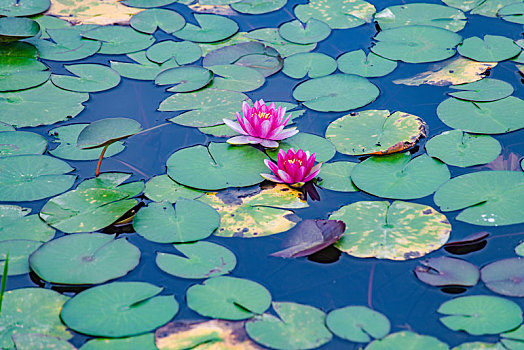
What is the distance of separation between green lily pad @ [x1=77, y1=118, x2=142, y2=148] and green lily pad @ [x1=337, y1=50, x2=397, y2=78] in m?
1.72

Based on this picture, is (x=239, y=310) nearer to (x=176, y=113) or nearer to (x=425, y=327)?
(x=425, y=327)

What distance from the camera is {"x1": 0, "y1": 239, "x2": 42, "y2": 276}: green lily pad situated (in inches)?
106

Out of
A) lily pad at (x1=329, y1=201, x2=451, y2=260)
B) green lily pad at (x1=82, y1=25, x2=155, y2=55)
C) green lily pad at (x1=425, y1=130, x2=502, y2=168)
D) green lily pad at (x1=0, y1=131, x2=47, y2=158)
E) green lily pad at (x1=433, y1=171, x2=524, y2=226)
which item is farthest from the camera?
green lily pad at (x1=82, y1=25, x2=155, y2=55)

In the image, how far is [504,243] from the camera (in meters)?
2.82

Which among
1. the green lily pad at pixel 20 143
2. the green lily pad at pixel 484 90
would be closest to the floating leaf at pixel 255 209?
the green lily pad at pixel 20 143

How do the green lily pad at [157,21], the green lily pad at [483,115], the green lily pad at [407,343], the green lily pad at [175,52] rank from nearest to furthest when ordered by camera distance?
the green lily pad at [407,343] < the green lily pad at [483,115] < the green lily pad at [175,52] < the green lily pad at [157,21]

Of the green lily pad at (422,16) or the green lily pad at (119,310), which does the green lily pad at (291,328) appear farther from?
the green lily pad at (422,16)

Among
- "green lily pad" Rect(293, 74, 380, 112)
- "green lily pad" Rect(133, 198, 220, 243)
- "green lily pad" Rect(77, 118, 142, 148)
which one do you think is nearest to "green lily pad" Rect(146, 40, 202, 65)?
"green lily pad" Rect(293, 74, 380, 112)

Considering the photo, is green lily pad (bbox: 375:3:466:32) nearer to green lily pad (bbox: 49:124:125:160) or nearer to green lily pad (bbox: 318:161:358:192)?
green lily pad (bbox: 318:161:358:192)

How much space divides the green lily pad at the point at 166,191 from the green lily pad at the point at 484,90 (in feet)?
6.30

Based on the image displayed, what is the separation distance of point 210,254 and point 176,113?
1.33 metres

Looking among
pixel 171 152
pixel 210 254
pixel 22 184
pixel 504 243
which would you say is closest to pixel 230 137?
pixel 171 152

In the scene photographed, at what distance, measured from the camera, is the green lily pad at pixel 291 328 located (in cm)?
235

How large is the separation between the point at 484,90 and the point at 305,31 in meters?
1.51
